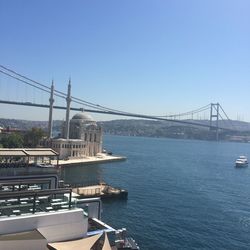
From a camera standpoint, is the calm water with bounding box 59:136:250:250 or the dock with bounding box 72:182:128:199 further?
the dock with bounding box 72:182:128:199

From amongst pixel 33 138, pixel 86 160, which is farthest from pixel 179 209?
pixel 33 138

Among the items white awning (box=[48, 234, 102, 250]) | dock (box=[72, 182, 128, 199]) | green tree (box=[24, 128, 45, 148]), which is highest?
green tree (box=[24, 128, 45, 148])

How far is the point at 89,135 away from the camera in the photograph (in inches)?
2345

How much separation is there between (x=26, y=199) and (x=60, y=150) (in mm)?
41324

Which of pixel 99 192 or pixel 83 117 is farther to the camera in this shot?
pixel 83 117

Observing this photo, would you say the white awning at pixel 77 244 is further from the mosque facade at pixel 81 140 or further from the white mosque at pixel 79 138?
the white mosque at pixel 79 138

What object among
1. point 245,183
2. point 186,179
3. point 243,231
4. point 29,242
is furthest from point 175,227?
point 245,183

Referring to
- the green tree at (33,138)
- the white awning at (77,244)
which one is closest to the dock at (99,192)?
the white awning at (77,244)

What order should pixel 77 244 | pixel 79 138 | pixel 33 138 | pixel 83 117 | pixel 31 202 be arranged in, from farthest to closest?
1. pixel 83 117
2. pixel 79 138
3. pixel 33 138
4. pixel 31 202
5. pixel 77 244

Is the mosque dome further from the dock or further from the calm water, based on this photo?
the dock

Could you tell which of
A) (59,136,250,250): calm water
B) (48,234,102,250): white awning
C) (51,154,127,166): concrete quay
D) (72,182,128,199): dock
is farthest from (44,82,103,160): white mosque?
(48,234,102,250): white awning

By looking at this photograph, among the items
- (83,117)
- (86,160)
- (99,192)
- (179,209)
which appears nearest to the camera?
(179,209)

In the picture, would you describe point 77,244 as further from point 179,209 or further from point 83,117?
point 83,117

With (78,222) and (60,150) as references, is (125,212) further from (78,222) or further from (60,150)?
(60,150)
